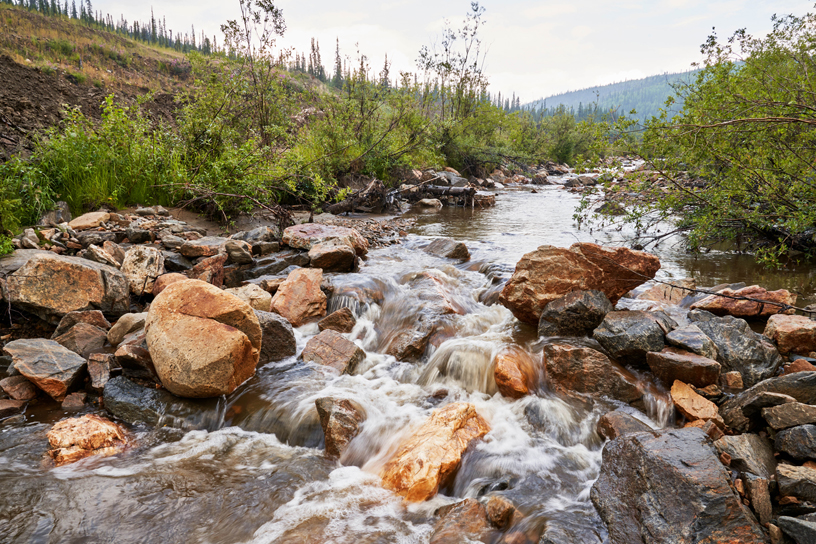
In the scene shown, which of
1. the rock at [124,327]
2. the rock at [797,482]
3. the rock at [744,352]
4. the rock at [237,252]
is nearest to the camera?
the rock at [797,482]

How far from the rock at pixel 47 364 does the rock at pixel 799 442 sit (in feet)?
20.4

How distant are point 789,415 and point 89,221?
9.31 meters

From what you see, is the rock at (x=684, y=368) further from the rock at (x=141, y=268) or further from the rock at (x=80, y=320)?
the rock at (x=141, y=268)

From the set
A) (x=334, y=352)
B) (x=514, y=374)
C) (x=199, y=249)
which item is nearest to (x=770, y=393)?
(x=514, y=374)

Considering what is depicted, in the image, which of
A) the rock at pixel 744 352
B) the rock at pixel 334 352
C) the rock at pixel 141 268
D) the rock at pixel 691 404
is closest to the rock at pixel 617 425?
the rock at pixel 691 404

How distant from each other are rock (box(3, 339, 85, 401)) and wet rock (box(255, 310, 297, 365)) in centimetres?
180

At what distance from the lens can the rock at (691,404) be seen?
358cm

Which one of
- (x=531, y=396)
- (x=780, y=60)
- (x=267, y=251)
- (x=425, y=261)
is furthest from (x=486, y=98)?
(x=531, y=396)

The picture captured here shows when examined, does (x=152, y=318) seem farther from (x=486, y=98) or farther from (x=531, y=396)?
(x=486, y=98)

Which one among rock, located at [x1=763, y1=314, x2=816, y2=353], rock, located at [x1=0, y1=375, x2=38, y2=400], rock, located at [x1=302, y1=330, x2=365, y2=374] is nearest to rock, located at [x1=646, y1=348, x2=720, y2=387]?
rock, located at [x1=763, y1=314, x2=816, y2=353]

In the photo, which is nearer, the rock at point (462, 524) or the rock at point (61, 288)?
the rock at point (462, 524)

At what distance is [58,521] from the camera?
2.76 meters

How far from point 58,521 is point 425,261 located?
7.06m

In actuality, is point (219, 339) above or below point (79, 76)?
below
